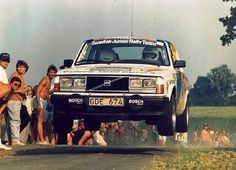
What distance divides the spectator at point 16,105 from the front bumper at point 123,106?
122 inches

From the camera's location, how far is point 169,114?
12.8m

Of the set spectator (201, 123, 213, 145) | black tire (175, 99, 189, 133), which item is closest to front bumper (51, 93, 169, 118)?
black tire (175, 99, 189, 133)

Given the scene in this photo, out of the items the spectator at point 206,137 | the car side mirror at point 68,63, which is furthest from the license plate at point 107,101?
the spectator at point 206,137

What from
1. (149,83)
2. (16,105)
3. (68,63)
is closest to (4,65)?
(68,63)

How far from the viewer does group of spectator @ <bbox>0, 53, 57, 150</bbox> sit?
14438 millimetres

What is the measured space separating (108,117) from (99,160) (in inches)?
33.1

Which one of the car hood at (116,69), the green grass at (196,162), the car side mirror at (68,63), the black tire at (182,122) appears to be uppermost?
the car side mirror at (68,63)

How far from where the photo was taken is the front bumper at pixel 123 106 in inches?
496

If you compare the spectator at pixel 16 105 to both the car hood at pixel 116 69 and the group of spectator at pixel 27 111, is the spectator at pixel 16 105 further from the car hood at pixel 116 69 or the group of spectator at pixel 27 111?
the car hood at pixel 116 69

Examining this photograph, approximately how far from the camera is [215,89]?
156m

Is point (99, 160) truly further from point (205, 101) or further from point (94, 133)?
point (205, 101)

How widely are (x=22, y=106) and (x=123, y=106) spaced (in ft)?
14.0

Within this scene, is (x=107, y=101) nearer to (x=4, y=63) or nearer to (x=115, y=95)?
(x=115, y=95)

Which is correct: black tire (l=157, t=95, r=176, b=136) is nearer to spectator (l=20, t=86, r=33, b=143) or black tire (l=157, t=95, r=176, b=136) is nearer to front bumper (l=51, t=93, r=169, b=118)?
front bumper (l=51, t=93, r=169, b=118)
